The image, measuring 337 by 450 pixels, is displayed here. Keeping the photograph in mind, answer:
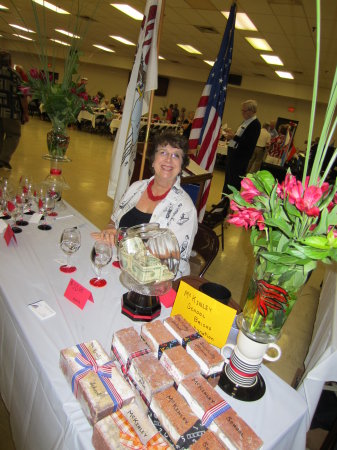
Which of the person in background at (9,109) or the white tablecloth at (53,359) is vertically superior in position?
the person in background at (9,109)

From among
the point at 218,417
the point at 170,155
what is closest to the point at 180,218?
the point at 170,155

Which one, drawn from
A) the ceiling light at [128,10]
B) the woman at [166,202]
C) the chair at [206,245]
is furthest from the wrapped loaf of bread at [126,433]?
the ceiling light at [128,10]

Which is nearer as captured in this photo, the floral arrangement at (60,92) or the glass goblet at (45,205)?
the glass goblet at (45,205)

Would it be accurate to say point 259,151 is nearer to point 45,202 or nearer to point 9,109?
point 9,109

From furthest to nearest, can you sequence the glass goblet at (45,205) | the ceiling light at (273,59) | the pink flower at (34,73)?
the ceiling light at (273,59)
the pink flower at (34,73)
the glass goblet at (45,205)

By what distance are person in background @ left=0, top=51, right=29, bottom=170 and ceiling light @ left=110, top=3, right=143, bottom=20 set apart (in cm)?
307

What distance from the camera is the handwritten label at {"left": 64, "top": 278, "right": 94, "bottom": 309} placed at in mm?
1116

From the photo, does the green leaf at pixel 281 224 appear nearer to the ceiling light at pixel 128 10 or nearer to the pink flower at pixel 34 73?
the pink flower at pixel 34 73

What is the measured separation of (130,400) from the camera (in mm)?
726

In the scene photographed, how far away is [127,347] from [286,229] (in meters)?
0.54

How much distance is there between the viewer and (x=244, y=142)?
5066 mm

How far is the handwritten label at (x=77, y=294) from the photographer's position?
→ 1.12 metres

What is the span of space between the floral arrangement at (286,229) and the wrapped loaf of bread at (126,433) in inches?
14.4

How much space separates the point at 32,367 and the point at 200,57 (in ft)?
36.2
